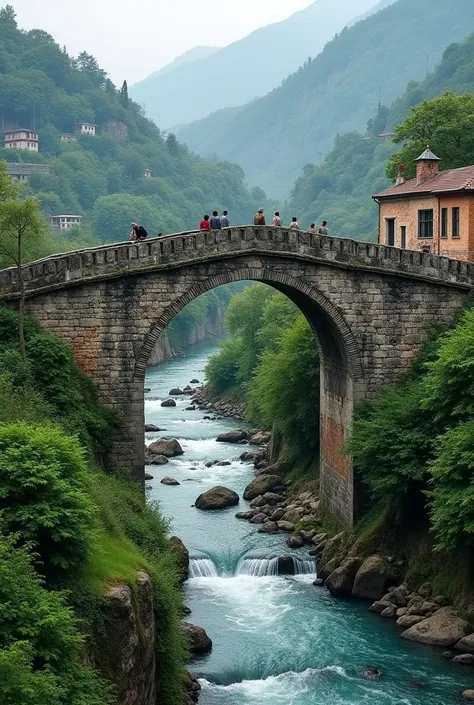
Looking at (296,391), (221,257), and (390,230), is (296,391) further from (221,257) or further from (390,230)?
(221,257)

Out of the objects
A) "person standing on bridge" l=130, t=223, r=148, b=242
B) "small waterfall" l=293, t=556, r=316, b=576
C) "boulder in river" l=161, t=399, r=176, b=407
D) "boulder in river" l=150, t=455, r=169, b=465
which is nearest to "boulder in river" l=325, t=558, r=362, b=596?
"small waterfall" l=293, t=556, r=316, b=576

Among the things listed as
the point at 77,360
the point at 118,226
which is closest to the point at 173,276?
the point at 77,360

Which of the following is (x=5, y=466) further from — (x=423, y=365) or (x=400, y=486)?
(x=423, y=365)

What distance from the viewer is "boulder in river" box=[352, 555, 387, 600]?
37.3m

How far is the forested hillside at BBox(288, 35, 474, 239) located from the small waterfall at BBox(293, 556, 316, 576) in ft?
327

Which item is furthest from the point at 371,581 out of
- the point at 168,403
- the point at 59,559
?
the point at 168,403

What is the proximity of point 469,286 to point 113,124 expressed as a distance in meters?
137

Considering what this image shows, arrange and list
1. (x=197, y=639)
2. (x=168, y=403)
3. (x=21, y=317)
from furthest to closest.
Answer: (x=168, y=403) < (x=21, y=317) < (x=197, y=639)

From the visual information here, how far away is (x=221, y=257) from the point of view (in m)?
39.2

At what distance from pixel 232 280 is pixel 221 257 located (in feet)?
2.98

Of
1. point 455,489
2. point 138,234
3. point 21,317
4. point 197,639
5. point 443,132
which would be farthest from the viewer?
point 443,132

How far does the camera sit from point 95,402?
1510 inches

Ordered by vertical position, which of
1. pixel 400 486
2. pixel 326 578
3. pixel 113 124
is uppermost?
pixel 113 124

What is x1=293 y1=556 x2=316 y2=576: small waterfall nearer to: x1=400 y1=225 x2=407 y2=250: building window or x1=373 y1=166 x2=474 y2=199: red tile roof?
x1=373 y1=166 x2=474 y2=199: red tile roof
